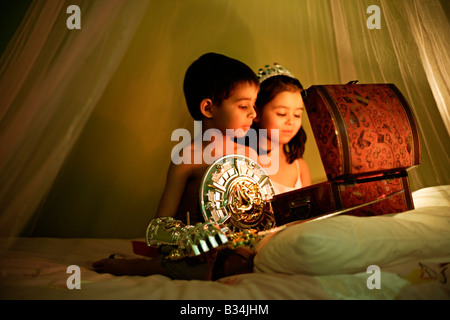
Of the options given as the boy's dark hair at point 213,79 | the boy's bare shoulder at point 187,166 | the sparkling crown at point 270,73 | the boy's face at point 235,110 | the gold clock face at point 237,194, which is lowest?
the gold clock face at point 237,194

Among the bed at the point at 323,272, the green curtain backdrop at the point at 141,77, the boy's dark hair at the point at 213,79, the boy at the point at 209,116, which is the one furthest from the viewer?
the boy's dark hair at the point at 213,79

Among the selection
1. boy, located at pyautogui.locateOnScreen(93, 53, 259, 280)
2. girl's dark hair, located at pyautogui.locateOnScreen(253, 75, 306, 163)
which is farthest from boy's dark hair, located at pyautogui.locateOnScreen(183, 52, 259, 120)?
girl's dark hair, located at pyautogui.locateOnScreen(253, 75, 306, 163)

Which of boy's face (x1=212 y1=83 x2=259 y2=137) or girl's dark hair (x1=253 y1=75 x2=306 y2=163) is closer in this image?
boy's face (x1=212 y1=83 x2=259 y2=137)

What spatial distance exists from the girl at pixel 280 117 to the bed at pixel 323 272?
2.37 feet

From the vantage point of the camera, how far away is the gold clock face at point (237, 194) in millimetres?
1164

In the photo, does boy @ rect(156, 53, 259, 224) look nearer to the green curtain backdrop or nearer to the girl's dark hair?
the girl's dark hair

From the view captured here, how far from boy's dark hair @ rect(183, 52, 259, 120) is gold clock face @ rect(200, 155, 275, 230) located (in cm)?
26

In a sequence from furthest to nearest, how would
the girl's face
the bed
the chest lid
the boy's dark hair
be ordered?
the girl's face
the boy's dark hair
the chest lid
the bed

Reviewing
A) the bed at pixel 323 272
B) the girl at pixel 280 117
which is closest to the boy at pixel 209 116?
the girl at pixel 280 117

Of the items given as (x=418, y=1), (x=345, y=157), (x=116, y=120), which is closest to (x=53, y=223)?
(x=116, y=120)

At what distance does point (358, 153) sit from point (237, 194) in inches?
17.0

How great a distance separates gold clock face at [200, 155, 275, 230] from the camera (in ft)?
3.82

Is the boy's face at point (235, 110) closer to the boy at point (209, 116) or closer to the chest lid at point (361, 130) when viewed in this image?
the boy at point (209, 116)
